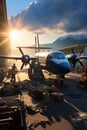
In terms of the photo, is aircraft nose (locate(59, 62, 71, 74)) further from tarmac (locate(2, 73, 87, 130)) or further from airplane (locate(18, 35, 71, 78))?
tarmac (locate(2, 73, 87, 130))

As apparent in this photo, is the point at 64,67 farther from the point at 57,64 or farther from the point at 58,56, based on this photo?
the point at 58,56

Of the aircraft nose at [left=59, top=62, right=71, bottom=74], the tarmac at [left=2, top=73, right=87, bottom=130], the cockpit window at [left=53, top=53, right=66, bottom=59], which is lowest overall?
the tarmac at [left=2, top=73, right=87, bottom=130]

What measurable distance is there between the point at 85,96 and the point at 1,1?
508 inches

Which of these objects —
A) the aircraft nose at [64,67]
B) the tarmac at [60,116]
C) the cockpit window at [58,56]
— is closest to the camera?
the tarmac at [60,116]

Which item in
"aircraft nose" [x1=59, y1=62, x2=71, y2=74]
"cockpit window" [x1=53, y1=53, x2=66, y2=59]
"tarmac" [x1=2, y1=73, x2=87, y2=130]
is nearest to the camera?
"tarmac" [x1=2, y1=73, x2=87, y2=130]

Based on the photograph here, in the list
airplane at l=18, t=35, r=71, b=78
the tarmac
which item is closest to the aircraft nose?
airplane at l=18, t=35, r=71, b=78

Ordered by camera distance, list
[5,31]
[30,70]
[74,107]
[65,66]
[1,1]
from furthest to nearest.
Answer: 1. [5,31]
2. [30,70]
3. [65,66]
4. [1,1]
5. [74,107]

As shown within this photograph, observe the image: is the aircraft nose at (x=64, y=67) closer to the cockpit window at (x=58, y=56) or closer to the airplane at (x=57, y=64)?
the airplane at (x=57, y=64)

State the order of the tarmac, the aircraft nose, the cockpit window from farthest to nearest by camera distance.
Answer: the cockpit window → the aircraft nose → the tarmac

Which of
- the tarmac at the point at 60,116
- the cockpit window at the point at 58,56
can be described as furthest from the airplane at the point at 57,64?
the tarmac at the point at 60,116

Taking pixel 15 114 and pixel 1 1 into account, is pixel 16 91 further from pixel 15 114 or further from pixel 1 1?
pixel 15 114

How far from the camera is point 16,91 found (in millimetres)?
20547

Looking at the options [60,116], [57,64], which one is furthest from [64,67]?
[60,116]

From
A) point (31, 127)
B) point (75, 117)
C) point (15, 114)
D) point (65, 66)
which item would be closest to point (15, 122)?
point (15, 114)
